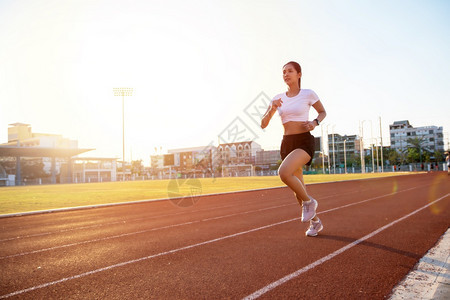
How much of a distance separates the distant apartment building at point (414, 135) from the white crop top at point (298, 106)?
385 feet

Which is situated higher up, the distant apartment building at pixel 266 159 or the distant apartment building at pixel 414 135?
the distant apartment building at pixel 414 135

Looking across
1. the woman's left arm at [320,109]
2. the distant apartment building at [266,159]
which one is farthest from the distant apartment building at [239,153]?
the woman's left arm at [320,109]

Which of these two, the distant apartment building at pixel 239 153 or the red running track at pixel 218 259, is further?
the distant apartment building at pixel 239 153

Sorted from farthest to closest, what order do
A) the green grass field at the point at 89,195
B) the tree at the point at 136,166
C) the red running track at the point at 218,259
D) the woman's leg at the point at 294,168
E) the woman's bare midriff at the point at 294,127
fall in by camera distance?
the tree at the point at 136,166 → the green grass field at the point at 89,195 → the woman's bare midriff at the point at 294,127 → the woman's leg at the point at 294,168 → the red running track at the point at 218,259

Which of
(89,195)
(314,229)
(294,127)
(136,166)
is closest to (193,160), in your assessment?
(136,166)

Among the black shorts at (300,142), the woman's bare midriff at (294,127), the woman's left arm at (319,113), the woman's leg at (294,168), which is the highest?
the woman's left arm at (319,113)

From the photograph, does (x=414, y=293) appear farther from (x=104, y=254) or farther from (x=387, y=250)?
(x=104, y=254)

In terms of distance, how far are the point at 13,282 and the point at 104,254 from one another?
1.29 meters

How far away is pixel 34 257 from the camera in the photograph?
458 centimetres

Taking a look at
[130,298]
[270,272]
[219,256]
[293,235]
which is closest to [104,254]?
[219,256]

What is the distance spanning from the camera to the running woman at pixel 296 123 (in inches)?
183

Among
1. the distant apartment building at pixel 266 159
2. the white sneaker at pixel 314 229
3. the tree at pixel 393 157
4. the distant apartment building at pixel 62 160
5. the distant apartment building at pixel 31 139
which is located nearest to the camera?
the white sneaker at pixel 314 229

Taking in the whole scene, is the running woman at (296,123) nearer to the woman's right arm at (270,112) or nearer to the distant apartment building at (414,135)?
the woman's right arm at (270,112)

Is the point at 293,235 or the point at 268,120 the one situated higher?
the point at 268,120
